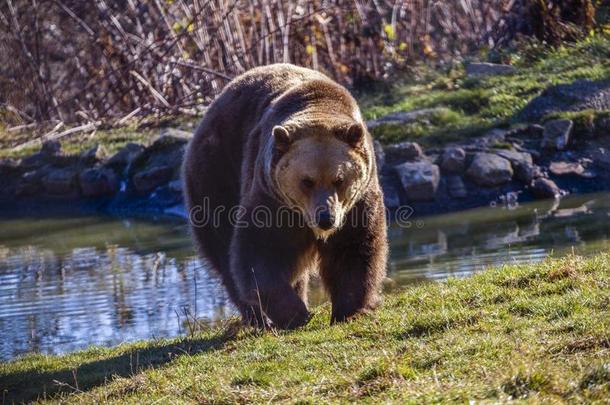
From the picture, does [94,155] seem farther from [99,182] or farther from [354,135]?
[354,135]

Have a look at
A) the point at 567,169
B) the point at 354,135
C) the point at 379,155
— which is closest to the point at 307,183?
the point at 354,135

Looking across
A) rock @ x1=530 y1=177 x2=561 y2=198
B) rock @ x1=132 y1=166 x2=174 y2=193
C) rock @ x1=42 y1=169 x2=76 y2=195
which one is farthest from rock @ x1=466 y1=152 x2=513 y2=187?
rock @ x1=42 y1=169 x2=76 y2=195

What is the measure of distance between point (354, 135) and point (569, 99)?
10053mm

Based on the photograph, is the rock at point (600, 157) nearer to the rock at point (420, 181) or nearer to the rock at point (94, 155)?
the rock at point (420, 181)

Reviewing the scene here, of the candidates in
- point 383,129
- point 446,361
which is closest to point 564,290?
point 446,361

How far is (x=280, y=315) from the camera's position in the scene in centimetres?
780

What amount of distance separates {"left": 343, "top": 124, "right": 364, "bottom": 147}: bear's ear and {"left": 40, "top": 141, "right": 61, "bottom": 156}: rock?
527 inches

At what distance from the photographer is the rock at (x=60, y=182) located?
63.7 ft

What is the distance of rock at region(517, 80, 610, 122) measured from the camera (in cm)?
1670

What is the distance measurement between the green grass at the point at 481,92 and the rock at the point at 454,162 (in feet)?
2.64

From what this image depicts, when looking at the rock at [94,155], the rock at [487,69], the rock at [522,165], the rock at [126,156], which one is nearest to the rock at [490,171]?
the rock at [522,165]

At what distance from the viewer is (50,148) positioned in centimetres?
2022

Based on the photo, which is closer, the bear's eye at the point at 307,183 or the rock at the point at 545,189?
the bear's eye at the point at 307,183

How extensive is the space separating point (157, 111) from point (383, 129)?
5874 mm
